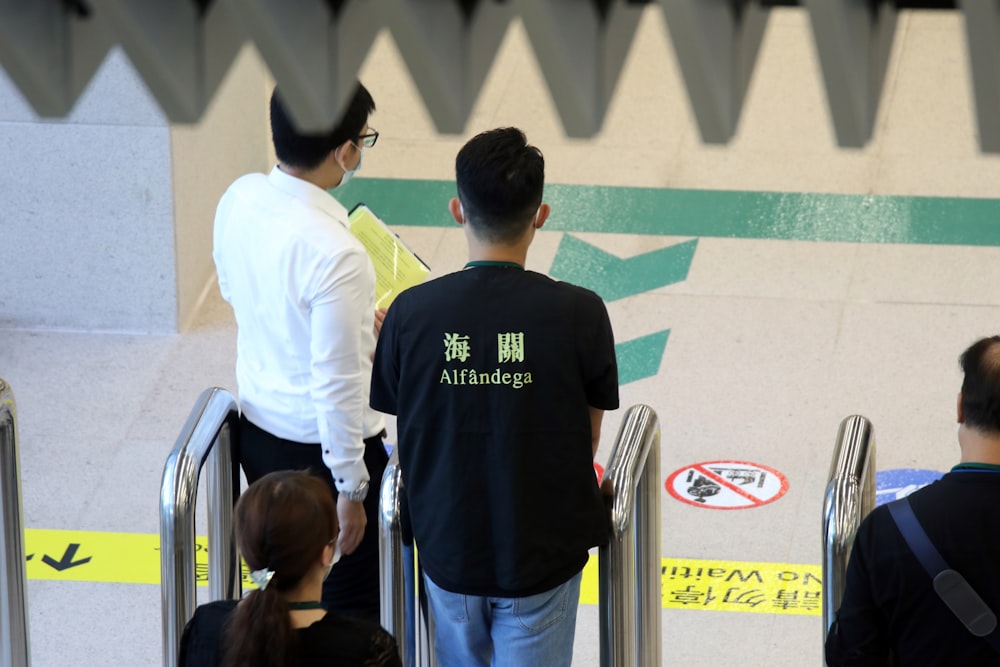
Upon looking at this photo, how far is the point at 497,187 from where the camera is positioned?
296 centimetres

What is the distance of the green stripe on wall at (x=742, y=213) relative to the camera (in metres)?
7.16

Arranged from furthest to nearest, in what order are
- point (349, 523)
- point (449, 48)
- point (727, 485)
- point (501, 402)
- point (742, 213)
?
1. point (742, 213)
2. point (727, 485)
3. point (349, 523)
4. point (501, 402)
5. point (449, 48)

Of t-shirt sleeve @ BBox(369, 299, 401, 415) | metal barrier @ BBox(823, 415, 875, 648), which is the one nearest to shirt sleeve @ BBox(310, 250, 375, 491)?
t-shirt sleeve @ BBox(369, 299, 401, 415)

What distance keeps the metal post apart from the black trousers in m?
0.71

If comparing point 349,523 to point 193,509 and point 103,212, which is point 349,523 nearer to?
point 193,509

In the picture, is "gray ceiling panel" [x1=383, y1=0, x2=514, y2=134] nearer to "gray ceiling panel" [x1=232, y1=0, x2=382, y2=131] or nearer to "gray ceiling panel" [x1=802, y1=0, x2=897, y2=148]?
"gray ceiling panel" [x1=232, y1=0, x2=382, y2=131]

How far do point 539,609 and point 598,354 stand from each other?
0.56 meters

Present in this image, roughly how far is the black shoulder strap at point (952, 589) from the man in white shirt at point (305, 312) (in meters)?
1.40

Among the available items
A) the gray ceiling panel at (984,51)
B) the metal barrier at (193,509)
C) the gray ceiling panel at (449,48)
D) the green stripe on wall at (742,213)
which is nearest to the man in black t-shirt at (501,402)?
the metal barrier at (193,509)

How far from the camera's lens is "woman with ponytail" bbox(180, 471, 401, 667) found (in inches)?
95.0

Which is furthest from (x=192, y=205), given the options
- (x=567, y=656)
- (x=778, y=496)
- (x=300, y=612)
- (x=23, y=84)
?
(x=23, y=84)

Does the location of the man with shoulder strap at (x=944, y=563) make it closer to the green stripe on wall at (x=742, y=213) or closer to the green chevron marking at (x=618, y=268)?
the green chevron marking at (x=618, y=268)

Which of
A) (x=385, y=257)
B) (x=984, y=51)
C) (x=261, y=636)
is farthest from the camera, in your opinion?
(x=385, y=257)

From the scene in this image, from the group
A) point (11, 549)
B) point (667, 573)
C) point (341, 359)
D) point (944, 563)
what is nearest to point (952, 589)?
point (944, 563)
